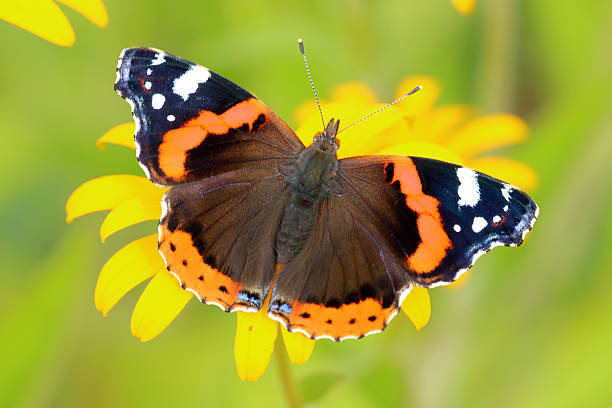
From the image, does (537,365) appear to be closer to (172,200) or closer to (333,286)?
(333,286)

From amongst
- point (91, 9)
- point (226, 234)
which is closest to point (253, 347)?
point (226, 234)

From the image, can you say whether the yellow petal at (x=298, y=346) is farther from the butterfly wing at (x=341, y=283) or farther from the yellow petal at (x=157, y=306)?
the yellow petal at (x=157, y=306)

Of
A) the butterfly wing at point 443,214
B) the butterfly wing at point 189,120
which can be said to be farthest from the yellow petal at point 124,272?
the butterfly wing at point 443,214

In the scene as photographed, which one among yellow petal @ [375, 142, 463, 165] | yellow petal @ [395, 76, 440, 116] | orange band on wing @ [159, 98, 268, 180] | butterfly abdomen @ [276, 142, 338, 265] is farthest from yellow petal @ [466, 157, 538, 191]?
orange band on wing @ [159, 98, 268, 180]


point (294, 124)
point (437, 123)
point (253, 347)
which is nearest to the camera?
point (253, 347)

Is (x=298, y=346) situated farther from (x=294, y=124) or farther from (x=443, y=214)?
(x=294, y=124)

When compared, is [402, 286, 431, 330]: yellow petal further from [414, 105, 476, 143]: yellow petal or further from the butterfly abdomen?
[414, 105, 476, 143]: yellow petal

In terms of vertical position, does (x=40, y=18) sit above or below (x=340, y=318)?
above
